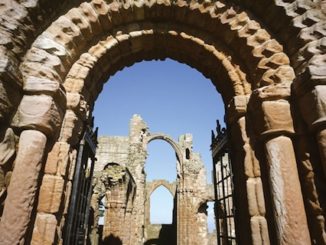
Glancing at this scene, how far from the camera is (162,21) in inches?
144

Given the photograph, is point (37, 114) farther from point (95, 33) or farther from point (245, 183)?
point (245, 183)

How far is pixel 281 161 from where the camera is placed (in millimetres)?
2404

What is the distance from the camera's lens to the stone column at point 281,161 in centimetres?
218

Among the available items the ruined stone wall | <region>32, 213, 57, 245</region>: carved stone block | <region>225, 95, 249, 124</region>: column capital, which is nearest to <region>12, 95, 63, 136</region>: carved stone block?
<region>32, 213, 57, 245</region>: carved stone block

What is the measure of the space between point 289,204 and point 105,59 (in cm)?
288

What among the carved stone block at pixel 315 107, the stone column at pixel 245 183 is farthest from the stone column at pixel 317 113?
the stone column at pixel 245 183

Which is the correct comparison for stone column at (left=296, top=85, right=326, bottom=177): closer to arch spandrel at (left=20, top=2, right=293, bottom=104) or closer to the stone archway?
the stone archway

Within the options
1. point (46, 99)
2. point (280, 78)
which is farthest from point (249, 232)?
point (46, 99)

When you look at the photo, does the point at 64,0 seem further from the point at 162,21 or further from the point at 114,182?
the point at 114,182

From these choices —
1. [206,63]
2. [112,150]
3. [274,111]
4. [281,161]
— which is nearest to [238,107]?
[274,111]

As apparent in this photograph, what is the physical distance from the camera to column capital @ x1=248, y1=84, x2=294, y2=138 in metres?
2.49

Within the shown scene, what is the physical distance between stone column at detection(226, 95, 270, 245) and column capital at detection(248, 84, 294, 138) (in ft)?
1.09

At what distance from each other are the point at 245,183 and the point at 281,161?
566 mm

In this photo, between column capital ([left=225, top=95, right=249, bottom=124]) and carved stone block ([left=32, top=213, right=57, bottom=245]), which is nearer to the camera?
carved stone block ([left=32, top=213, right=57, bottom=245])
